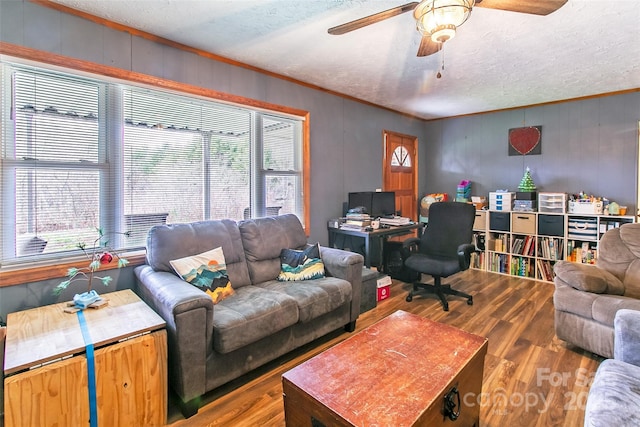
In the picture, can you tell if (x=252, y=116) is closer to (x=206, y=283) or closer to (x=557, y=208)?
(x=206, y=283)

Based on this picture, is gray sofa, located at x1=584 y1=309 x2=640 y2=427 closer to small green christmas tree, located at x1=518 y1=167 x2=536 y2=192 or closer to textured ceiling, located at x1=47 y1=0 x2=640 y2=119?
textured ceiling, located at x1=47 y1=0 x2=640 y2=119

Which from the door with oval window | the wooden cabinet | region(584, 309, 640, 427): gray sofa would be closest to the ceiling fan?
region(584, 309, 640, 427): gray sofa

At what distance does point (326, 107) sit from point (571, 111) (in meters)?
3.29

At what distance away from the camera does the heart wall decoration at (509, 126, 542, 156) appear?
4.51 metres

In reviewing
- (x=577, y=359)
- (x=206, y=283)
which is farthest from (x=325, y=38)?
(x=577, y=359)

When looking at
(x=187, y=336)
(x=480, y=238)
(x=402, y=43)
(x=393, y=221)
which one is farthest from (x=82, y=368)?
(x=480, y=238)

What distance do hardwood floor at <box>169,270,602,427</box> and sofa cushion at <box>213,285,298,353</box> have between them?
0.36 meters

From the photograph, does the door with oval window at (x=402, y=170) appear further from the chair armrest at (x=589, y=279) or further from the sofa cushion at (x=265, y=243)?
the chair armrest at (x=589, y=279)

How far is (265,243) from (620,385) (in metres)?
2.37

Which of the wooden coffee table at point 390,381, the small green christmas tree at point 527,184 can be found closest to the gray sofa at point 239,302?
the wooden coffee table at point 390,381

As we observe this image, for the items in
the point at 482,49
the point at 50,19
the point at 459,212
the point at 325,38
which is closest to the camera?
the point at 50,19

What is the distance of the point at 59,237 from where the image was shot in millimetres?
2148

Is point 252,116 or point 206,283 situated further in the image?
point 252,116

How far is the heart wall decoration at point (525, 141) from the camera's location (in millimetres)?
4508
